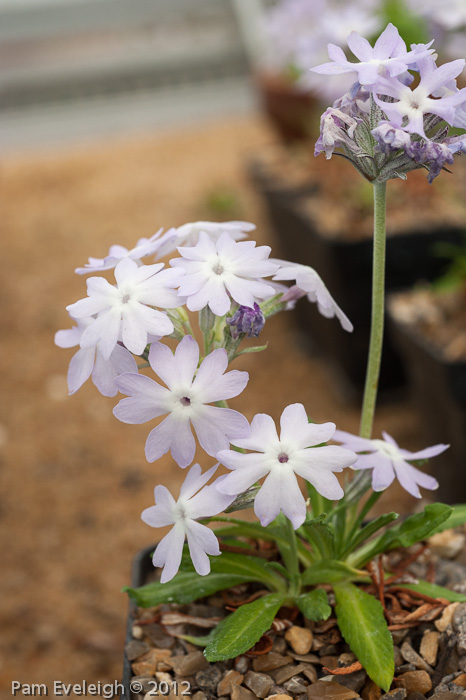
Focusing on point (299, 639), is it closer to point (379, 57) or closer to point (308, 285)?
point (308, 285)

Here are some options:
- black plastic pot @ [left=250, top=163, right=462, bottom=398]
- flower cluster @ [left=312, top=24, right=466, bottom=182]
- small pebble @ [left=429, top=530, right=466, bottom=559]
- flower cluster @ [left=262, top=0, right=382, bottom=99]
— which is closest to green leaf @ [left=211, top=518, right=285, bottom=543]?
small pebble @ [left=429, top=530, right=466, bottom=559]

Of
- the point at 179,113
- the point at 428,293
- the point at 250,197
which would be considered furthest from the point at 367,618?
the point at 179,113

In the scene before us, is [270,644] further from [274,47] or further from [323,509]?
[274,47]

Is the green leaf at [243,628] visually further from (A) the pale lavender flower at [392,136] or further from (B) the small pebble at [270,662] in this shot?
(A) the pale lavender flower at [392,136]

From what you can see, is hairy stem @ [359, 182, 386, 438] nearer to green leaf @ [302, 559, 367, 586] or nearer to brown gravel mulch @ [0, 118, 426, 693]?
green leaf @ [302, 559, 367, 586]

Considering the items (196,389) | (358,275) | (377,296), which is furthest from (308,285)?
(358,275)

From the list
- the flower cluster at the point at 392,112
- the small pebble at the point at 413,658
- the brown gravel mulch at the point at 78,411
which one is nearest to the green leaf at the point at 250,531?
the small pebble at the point at 413,658
